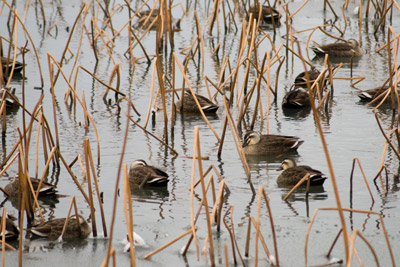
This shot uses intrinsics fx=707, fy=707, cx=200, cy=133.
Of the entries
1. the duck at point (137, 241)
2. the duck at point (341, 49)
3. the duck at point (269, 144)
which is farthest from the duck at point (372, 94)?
the duck at point (137, 241)

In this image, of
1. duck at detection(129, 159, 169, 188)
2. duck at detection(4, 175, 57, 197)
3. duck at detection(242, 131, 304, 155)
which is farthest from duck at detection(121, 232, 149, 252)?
duck at detection(242, 131, 304, 155)

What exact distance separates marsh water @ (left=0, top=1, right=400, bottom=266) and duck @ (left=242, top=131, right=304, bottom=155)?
5.6 inches

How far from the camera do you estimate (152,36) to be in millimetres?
17766

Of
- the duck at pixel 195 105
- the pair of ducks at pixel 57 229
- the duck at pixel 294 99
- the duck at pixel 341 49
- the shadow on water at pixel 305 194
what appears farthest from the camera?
the duck at pixel 341 49

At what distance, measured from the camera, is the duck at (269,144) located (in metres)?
9.34

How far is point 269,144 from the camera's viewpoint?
9.41 meters

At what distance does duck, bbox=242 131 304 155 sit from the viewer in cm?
934

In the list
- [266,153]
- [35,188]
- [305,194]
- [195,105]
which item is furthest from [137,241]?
[195,105]

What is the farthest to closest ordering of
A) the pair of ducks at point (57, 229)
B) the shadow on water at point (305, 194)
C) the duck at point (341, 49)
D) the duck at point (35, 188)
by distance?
the duck at point (341, 49) → the shadow on water at point (305, 194) → the duck at point (35, 188) → the pair of ducks at point (57, 229)

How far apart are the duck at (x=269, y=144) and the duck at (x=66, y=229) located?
3464mm

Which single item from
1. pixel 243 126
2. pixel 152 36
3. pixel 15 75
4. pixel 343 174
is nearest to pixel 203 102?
pixel 243 126

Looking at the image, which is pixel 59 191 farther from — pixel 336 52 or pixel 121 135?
pixel 336 52

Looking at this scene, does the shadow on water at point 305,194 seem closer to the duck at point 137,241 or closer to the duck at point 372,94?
the duck at point 137,241

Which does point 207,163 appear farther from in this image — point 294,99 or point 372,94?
point 372,94
